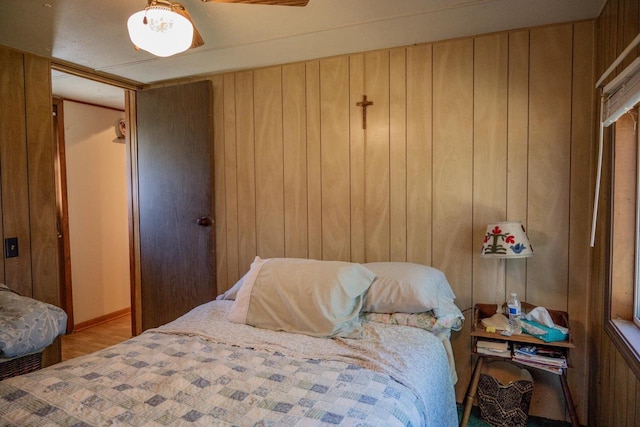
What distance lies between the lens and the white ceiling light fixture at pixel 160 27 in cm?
147

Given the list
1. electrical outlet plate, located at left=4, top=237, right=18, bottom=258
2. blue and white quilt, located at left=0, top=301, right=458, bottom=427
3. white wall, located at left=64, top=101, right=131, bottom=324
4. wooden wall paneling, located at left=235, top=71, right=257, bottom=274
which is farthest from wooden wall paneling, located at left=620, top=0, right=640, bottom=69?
white wall, located at left=64, top=101, right=131, bottom=324

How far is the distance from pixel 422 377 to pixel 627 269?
1.07 metres

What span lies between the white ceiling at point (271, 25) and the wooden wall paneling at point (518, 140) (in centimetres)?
15

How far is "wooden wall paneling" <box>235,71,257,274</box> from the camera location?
2990 mm

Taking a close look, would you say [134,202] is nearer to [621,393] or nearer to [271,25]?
[271,25]

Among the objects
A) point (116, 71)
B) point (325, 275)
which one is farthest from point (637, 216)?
point (116, 71)

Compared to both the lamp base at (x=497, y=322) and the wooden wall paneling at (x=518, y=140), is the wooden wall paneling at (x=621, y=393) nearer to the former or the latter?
the lamp base at (x=497, y=322)

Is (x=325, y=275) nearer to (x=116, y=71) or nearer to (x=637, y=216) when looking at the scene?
(x=637, y=216)

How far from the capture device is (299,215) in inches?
112

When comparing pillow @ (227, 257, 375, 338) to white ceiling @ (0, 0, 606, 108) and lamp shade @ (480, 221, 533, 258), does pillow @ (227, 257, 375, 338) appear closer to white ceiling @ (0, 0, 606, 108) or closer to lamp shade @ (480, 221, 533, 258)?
lamp shade @ (480, 221, 533, 258)

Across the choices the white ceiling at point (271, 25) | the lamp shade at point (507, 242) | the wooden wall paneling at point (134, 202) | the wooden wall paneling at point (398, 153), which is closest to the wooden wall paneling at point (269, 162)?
the white ceiling at point (271, 25)

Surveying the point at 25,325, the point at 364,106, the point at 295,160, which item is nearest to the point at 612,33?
the point at 364,106

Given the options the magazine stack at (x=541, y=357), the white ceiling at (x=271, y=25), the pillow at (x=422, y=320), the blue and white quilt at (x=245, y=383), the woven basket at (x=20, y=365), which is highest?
the white ceiling at (x=271, y=25)

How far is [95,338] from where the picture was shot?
3.79 meters
